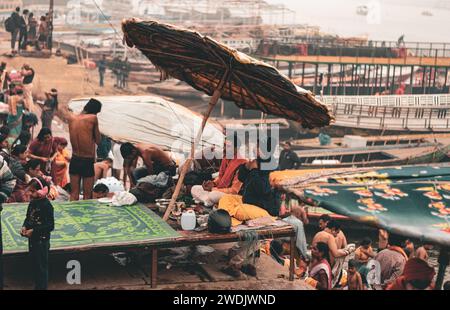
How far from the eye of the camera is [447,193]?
26.9 feet

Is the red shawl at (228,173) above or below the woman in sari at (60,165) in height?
above

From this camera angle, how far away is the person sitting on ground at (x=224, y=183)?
766cm

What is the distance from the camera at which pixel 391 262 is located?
299 inches

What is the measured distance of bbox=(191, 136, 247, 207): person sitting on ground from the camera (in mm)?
7664

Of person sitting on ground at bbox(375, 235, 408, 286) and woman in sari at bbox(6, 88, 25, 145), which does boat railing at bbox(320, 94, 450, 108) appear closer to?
woman in sari at bbox(6, 88, 25, 145)

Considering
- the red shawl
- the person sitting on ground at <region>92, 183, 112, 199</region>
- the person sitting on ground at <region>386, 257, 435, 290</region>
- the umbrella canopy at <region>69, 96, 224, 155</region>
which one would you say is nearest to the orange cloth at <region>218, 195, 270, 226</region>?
the red shawl

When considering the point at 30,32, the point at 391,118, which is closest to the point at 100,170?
the point at 30,32

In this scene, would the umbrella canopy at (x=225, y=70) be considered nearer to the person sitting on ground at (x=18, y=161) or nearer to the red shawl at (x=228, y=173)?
the red shawl at (x=228, y=173)

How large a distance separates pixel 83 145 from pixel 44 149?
129 centimetres

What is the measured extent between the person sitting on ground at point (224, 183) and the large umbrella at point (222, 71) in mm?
402

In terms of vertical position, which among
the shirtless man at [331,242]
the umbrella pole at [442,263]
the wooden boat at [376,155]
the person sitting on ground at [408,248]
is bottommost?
the wooden boat at [376,155]

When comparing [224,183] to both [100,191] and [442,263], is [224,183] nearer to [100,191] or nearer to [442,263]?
[100,191]

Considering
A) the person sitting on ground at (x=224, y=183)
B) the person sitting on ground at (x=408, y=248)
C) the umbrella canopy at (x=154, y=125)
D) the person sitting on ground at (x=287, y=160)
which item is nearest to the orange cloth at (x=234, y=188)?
the person sitting on ground at (x=224, y=183)
